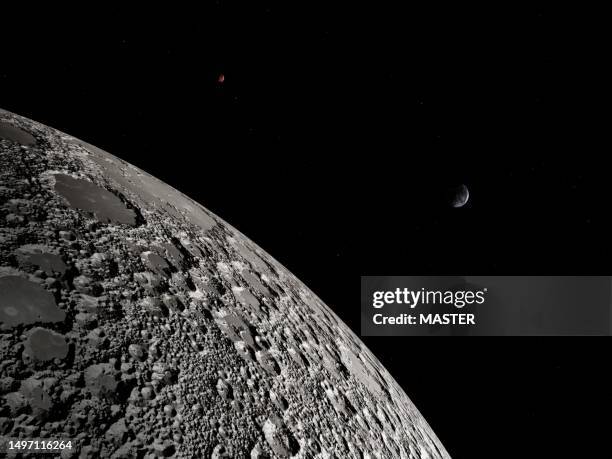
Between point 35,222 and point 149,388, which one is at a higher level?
point 35,222

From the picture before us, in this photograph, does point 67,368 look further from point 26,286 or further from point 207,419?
point 207,419

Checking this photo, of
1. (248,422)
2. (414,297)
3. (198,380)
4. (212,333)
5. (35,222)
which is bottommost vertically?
(248,422)

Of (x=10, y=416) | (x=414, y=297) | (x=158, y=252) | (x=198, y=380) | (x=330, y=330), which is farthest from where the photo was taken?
(x=414, y=297)

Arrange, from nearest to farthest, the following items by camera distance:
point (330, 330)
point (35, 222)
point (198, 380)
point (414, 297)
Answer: point (198, 380)
point (35, 222)
point (330, 330)
point (414, 297)

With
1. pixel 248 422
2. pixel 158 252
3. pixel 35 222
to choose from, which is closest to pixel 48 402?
pixel 248 422

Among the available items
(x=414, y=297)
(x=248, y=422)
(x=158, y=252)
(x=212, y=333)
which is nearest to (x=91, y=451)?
(x=248, y=422)

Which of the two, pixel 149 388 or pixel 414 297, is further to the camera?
pixel 414 297
